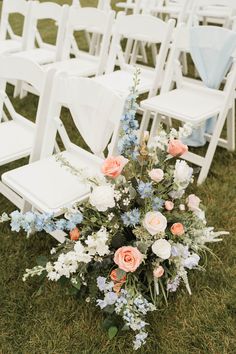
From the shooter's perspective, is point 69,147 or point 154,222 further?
point 69,147

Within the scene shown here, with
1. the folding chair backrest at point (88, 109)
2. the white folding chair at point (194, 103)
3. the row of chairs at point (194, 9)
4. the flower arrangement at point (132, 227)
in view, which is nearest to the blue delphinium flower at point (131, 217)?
the flower arrangement at point (132, 227)

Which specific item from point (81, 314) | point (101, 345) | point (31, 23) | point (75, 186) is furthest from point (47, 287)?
Answer: point (31, 23)

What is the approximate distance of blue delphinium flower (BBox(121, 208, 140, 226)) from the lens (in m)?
1.69

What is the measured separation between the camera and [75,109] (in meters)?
2.21

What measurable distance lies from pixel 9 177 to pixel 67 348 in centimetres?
90

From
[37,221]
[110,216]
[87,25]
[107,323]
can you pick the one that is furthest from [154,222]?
[87,25]

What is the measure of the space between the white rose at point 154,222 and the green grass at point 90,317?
0.61m

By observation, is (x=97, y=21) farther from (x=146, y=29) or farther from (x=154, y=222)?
(x=154, y=222)

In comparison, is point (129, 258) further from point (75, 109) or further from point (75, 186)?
point (75, 109)

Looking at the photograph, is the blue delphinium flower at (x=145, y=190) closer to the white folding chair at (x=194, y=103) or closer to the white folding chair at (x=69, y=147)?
the white folding chair at (x=69, y=147)

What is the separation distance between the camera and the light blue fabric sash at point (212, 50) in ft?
9.56

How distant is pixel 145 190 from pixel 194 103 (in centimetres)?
143

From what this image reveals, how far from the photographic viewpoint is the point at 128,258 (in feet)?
5.50

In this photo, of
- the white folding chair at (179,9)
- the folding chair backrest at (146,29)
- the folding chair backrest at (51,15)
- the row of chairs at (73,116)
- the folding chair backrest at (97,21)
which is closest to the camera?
the row of chairs at (73,116)
